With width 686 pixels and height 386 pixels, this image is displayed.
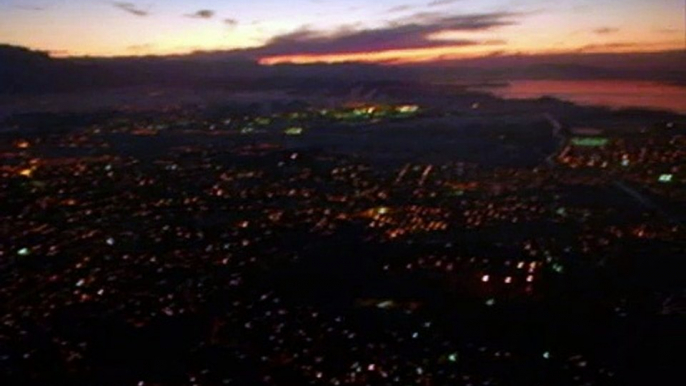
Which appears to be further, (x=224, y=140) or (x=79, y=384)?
(x=224, y=140)

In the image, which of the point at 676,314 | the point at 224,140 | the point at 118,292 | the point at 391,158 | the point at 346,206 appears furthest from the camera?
the point at 224,140

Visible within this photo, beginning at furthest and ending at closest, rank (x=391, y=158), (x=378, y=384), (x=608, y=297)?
(x=391, y=158) < (x=608, y=297) < (x=378, y=384)

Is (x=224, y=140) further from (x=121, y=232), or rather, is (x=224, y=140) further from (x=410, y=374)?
(x=410, y=374)

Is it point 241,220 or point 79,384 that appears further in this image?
point 241,220

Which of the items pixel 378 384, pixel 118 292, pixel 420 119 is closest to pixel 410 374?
pixel 378 384

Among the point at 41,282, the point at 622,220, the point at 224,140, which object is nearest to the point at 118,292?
the point at 41,282

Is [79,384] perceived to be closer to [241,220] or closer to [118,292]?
[118,292]

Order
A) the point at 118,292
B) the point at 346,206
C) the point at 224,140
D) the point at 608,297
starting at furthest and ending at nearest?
the point at 224,140
the point at 346,206
the point at 118,292
the point at 608,297

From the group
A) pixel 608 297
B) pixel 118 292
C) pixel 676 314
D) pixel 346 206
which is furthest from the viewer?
pixel 346 206

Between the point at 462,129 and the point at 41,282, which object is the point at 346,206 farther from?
the point at 462,129
